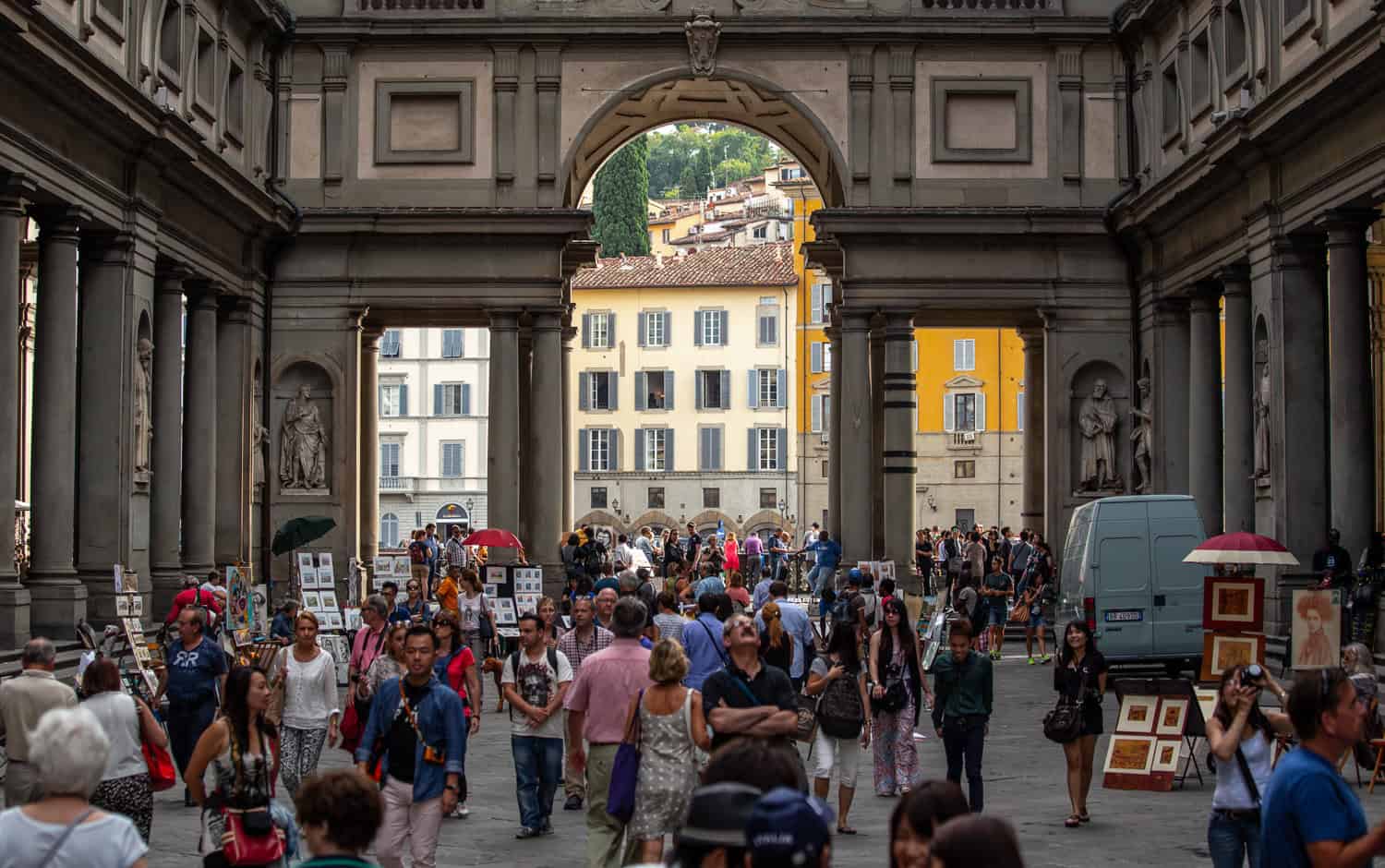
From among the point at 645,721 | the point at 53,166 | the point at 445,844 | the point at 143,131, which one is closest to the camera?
the point at 645,721

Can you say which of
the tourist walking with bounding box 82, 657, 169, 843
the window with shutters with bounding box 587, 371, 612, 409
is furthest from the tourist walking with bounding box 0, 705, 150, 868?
the window with shutters with bounding box 587, 371, 612, 409

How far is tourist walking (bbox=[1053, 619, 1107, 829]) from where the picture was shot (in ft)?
52.3

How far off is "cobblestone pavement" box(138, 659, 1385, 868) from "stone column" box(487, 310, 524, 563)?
16810 mm

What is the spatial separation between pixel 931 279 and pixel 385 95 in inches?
436

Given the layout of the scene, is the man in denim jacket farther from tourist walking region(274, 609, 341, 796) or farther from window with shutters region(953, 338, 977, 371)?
window with shutters region(953, 338, 977, 371)

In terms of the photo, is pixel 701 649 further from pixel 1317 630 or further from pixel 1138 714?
pixel 1317 630

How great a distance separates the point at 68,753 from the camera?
6.62m

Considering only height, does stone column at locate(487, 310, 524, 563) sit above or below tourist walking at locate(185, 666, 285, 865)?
above

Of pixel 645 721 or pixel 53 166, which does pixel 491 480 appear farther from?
pixel 645 721

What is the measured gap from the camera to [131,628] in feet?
73.4

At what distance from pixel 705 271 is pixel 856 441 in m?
49.5

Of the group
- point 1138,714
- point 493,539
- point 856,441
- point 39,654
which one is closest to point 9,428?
point 493,539

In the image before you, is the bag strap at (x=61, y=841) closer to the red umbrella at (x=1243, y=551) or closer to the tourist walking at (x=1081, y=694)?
the tourist walking at (x=1081, y=694)

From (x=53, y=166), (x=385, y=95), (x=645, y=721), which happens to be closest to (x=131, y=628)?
(x=53, y=166)
